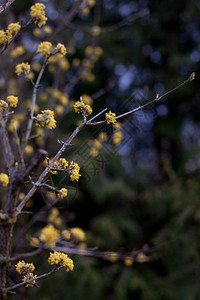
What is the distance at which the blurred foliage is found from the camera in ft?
10.5

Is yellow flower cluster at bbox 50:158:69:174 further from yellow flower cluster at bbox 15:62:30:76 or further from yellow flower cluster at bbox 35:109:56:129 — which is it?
yellow flower cluster at bbox 15:62:30:76

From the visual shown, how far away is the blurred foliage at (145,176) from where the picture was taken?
320cm

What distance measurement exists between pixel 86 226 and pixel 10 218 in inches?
143

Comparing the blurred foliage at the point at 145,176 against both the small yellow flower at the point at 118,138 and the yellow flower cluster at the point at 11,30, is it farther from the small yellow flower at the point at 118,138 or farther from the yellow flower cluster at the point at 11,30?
the yellow flower cluster at the point at 11,30

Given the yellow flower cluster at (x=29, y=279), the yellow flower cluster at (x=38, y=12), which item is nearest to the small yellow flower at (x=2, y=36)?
the yellow flower cluster at (x=38, y=12)

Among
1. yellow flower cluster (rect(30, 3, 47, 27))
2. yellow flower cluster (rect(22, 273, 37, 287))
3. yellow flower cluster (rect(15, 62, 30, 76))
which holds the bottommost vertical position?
yellow flower cluster (rect(22, 273, 37, 287))

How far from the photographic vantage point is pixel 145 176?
4816mm

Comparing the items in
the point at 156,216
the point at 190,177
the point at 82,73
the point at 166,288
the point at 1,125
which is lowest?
the point at 166,288

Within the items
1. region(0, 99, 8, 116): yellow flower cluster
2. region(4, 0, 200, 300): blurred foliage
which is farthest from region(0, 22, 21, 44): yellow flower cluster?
region(4, 0, 200, 300): blurred foliage

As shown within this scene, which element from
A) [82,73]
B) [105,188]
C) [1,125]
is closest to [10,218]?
[1,125]

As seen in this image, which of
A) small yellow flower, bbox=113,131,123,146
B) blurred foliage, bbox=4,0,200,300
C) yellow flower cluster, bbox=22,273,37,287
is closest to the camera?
yellow flower cluster, bbox=22,273,37,287

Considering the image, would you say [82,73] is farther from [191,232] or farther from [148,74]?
[148,74]

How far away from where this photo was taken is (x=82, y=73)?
2467 mm

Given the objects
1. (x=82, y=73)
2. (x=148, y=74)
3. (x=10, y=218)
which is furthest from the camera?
(x=148, y=74)
